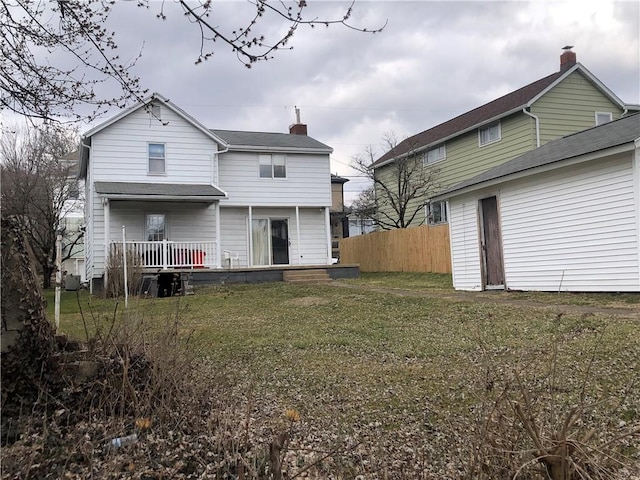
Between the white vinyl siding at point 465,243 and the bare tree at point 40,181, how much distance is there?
605 inches

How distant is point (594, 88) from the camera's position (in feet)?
67.5

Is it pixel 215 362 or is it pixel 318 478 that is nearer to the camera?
pixel 318 478

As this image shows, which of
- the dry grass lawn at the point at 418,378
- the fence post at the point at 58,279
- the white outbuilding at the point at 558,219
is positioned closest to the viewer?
the dry grass lawn at the point at 418,378

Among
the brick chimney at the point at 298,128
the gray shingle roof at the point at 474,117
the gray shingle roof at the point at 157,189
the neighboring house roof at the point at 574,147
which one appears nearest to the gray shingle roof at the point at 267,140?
the brick chimney at the point at 298,128

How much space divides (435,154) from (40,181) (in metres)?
18.4

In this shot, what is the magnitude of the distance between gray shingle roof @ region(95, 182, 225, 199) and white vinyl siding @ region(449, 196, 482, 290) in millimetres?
8149

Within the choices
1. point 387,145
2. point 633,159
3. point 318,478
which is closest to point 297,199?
point 387,145

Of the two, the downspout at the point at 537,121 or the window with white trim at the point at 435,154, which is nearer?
the downspout at the point at 537,121

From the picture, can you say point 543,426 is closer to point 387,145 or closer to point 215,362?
point 215,362

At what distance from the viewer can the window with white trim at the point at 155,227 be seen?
18.3m

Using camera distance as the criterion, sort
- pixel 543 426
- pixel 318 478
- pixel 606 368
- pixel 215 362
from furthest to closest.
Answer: pixel 215 362 → pixel 606 368 → pixel 318 478 → pixel 543 426

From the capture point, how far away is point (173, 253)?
17219 millimetres

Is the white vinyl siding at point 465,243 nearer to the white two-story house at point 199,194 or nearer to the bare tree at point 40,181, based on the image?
the white two-story house at point 199,194

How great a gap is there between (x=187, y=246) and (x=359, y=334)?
11612 millimetres
